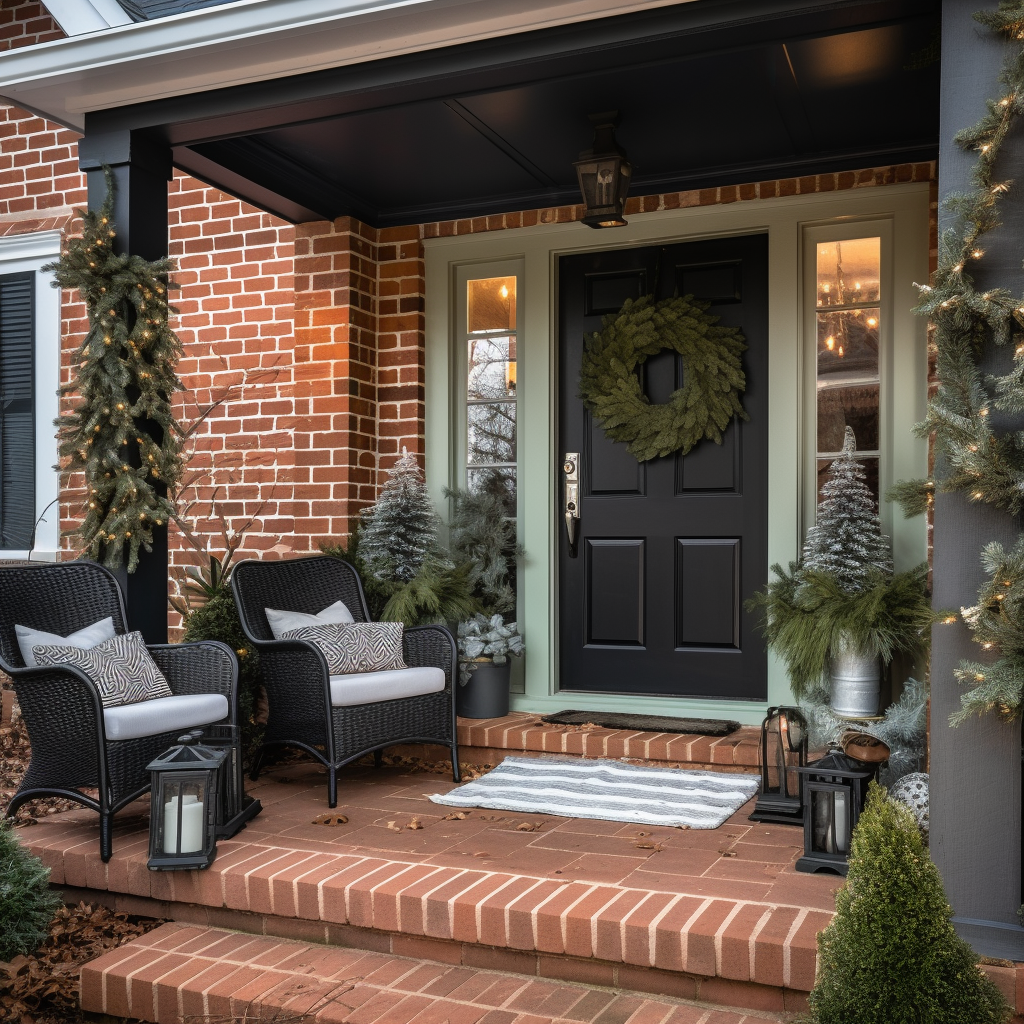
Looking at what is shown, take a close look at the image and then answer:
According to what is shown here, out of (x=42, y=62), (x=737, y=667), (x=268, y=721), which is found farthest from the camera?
(x=737, y=667)

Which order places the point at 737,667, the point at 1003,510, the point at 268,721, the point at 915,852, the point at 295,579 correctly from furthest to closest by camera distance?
the point at 737,667 → the point at 295,579 → the point at 268,721 → the point at 1003,510 → the point at 915,852

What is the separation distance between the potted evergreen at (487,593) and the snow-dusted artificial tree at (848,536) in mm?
1404

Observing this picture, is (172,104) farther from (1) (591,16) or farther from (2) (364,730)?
(2) (364,730)

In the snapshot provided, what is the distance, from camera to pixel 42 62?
3.52 meters

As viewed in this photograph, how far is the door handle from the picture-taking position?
→ 482 cm

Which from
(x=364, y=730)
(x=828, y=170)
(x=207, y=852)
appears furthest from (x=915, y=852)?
(x=828, y=170)

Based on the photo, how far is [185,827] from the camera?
2.89 metres

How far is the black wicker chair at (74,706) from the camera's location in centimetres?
302

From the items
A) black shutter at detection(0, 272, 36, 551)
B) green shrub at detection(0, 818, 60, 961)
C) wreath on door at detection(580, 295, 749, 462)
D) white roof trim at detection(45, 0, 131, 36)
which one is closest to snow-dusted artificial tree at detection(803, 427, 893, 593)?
wreath on door at detection(580, 295, 749, 462)

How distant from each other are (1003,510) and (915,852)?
86 centimetres

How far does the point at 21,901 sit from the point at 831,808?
84.0 inches

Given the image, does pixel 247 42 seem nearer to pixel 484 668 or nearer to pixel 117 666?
pixel 117 666

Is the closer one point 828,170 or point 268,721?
point 268,721

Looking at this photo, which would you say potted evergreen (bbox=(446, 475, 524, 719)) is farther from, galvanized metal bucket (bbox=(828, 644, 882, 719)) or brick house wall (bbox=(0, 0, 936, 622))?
galvanized metal bucket (bbox=(828, 644, 882, 719))
